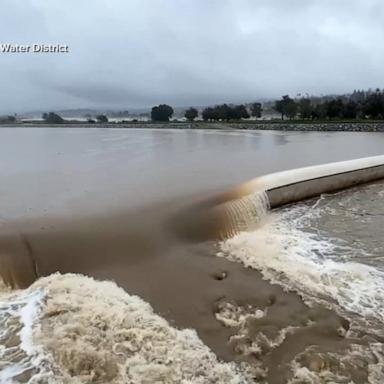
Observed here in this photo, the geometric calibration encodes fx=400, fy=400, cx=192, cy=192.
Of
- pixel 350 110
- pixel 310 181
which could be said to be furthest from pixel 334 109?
pixel 310 181

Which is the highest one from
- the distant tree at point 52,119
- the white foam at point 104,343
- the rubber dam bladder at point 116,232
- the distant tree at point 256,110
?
the distant tree at point 256,110

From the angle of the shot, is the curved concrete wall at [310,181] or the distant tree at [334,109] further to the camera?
the distant tree at [334,109]

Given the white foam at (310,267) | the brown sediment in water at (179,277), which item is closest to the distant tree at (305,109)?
the white foam at (310,267)

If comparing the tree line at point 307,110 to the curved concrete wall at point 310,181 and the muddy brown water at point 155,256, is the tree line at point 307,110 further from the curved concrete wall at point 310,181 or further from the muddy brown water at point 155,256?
the muddy brown water at point 155,256

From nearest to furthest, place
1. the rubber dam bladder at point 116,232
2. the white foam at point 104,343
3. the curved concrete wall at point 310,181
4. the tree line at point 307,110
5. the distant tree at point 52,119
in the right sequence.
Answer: the white foam at point 104,343 < the rubber dam bladder at point 116,232 < the curved concrete wall at point 310,181 < the tree line at point 307,110 < the distant tree at point 52,119

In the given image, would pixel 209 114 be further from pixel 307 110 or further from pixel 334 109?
pixel 334 109

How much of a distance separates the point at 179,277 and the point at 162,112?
52.9m

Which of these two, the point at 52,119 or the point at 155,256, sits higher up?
the point at 52,119

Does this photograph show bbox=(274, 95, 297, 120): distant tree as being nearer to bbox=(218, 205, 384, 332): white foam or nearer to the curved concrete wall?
the curved concrete wall

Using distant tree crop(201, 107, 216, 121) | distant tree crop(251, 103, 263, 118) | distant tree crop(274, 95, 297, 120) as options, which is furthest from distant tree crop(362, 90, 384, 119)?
distant tree crop(201, 107, 216, 121)

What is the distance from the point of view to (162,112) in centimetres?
5609

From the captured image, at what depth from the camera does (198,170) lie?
1093 cm

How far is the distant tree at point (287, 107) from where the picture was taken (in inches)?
1762

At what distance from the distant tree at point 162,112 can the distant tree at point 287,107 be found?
51.6 ft
